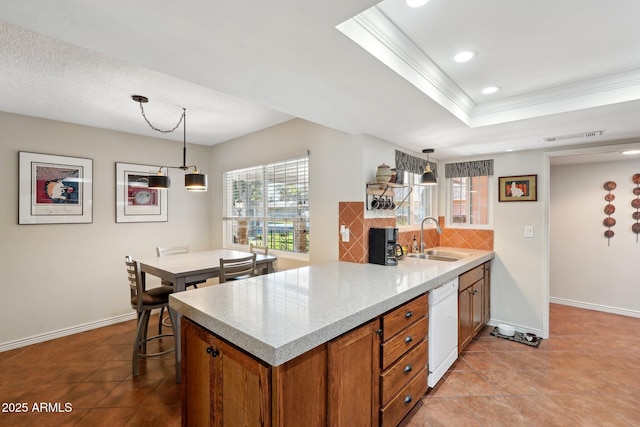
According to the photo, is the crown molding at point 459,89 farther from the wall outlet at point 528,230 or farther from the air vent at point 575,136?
the wall outlet at point 528,230

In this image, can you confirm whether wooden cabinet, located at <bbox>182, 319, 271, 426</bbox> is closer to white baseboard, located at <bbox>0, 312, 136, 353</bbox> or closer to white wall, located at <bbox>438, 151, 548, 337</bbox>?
white baseboard, located at <bbox>0, 312, 136, 353</bbox>

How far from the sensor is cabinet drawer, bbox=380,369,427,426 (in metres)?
1.67

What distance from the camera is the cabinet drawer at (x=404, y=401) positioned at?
1674mm

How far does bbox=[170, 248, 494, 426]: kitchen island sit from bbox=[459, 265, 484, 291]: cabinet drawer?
2.95ft

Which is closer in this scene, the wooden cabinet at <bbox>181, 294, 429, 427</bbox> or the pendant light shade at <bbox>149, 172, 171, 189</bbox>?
the wooden cabinet at <bbox>181, 294, 429, 427</bbox>

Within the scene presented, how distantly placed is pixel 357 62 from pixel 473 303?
2603mm

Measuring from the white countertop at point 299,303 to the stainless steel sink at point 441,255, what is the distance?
80 centimetres

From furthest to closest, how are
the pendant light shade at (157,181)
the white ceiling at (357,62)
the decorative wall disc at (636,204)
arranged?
the decorative wall disc at (636,204), the pendant light shade at (157,181), the white ceiling at (357,62)

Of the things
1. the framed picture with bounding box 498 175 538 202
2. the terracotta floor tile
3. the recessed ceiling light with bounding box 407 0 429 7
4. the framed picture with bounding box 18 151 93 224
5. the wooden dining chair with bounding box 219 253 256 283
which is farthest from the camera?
the framed picture with bounding box 498 175 538 202

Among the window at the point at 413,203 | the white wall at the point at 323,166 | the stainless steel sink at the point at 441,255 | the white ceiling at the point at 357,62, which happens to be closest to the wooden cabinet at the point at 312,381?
the white wall at the point at 323,166

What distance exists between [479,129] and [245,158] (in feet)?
9.52

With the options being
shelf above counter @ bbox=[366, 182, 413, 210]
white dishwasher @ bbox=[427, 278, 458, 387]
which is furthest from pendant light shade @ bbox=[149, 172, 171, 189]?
white dishwasher @ bbox=[427, 278, 458, 387]

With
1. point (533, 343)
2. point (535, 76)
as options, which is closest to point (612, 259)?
point (533, 343)

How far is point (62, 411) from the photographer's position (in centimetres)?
203
